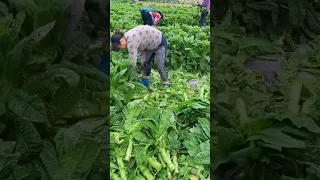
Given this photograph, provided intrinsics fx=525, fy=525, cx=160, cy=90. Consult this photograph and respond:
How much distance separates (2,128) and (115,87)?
4.34ft

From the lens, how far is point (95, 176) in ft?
4.14

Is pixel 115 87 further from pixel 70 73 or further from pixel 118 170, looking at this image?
pixel 70 73

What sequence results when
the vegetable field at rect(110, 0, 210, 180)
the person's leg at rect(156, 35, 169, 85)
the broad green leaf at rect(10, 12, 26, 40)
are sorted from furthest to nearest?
the person's leg at rect(156, 35, 169, 85) < the vegetable field at rect(110, 0, 210, 180) < the broad green leaf at rect(10, 12, 26, 40)

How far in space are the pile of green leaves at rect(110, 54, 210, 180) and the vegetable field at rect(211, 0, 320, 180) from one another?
21 centimetres

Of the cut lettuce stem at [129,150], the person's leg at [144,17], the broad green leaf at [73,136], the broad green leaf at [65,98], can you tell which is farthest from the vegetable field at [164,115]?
the broad green leaf at [73,136]

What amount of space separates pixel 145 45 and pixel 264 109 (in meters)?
1.04

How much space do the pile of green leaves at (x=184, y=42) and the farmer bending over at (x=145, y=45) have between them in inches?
11.7

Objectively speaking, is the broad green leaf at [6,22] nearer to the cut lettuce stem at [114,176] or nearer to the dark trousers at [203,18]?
the cut lettuce stem at [114,176]

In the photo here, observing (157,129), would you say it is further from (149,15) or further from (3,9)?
(3,9)

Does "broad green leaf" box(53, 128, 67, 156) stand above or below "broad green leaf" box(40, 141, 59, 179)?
above

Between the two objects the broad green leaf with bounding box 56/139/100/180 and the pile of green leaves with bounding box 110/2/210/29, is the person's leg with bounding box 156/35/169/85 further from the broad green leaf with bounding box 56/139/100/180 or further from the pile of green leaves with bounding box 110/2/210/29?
the broad green leaf with bounding box 56/139/100/180

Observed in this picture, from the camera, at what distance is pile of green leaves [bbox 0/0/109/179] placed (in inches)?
46.6

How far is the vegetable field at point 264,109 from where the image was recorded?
1376 millimetres

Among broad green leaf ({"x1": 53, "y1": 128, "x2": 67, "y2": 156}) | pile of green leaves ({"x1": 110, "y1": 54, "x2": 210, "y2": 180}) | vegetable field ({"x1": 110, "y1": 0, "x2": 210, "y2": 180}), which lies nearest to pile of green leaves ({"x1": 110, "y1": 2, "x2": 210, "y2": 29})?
vegetable field ({"x1": 110, "y1": 0, "x2": 210, "y2": 180})
